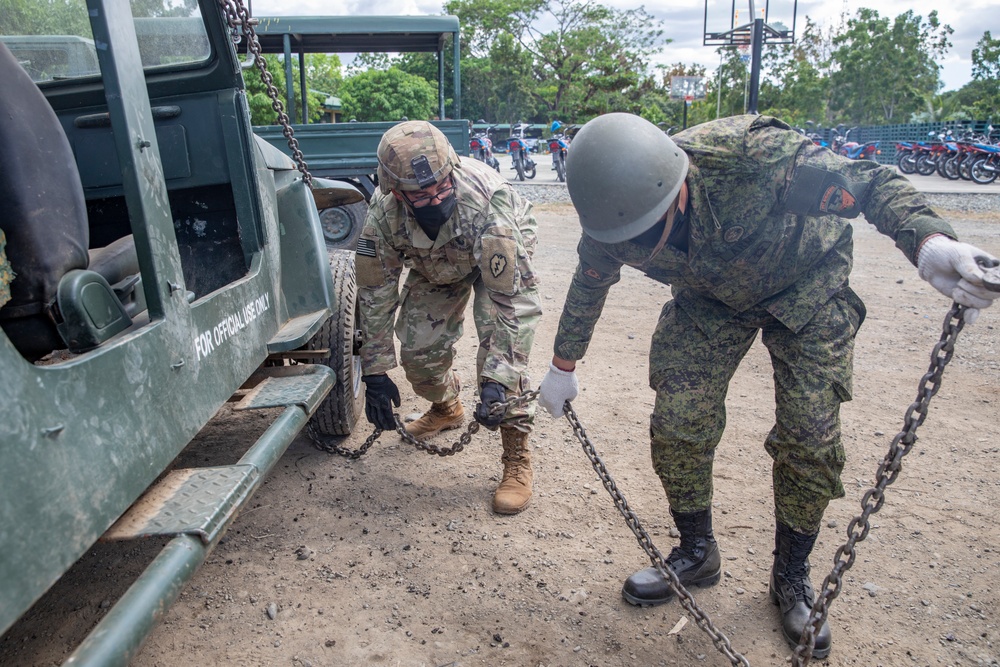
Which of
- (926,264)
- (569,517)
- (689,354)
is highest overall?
(926,264)

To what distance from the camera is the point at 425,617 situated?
249 centimetres

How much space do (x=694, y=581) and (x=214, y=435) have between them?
7.79 ft

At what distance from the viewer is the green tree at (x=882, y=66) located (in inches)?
1395

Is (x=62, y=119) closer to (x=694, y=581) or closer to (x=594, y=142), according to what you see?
(x=594, y=142)

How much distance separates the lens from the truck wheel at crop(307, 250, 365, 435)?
138 inches

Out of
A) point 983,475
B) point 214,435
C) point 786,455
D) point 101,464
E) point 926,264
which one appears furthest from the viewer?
point 214,435

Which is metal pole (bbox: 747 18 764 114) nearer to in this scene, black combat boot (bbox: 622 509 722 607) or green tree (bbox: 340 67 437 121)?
green tree (bbox: 340 67 437 121)

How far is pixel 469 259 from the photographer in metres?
3.11

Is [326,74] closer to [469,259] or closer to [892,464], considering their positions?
[469,259]

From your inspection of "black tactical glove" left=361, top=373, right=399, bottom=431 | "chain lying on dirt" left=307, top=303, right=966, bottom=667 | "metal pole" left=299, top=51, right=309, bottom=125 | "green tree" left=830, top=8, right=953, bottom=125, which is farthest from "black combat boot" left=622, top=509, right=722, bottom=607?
"green tree" left=830, top=8, right=953, bottom=125

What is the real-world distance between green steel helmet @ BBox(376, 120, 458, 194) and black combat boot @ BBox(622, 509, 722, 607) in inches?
56.3

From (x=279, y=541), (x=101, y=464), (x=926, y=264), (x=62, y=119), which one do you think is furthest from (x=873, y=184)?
(x=62, y=119)

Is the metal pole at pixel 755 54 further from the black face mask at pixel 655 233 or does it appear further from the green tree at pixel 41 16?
the green tree at pixel 41 16

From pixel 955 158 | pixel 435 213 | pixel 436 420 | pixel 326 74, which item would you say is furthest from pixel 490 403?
pixel 326 74
